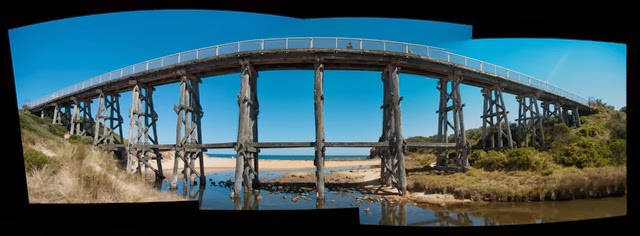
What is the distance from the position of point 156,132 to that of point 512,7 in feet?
62.9

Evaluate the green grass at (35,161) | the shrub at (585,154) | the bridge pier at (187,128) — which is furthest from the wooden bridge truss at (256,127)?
the green grass at (35,161)

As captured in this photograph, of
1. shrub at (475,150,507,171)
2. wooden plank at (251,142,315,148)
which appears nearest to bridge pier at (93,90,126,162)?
wooden plank at (251,142,315,148)

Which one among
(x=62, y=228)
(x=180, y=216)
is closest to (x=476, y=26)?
(x=180, y=216)

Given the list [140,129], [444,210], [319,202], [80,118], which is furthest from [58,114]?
[444,210]

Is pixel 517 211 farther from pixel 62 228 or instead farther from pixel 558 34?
pixel 62 228

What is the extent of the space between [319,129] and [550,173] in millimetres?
9819

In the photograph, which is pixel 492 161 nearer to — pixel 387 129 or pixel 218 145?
pixel 387 129

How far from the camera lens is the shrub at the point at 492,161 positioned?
13.8m

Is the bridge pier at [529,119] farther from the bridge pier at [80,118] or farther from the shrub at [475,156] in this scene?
the bridge pier at [80,118]

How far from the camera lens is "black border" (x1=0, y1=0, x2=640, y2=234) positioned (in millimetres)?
2252

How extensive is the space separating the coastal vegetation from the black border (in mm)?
4847

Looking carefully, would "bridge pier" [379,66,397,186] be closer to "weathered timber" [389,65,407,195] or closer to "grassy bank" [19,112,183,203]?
"weathered timber" [389,65,407,195]

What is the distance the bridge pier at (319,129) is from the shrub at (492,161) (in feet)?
30.7

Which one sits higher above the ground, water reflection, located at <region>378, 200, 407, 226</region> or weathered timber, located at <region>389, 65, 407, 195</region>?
weathered timber, located at <region>389, 65, 407, 195</region>
